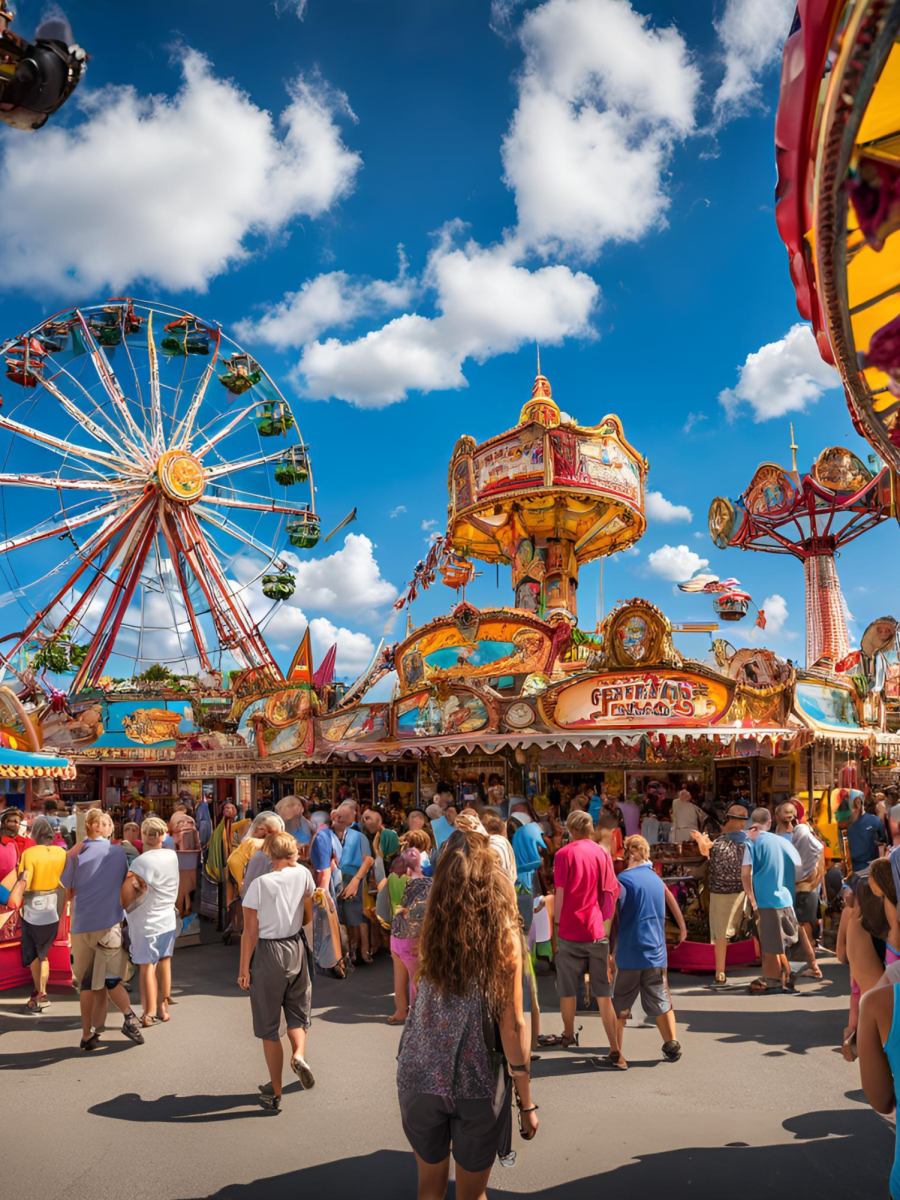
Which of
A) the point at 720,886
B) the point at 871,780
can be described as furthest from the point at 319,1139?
the point at 871,780

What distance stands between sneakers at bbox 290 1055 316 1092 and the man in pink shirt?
5.43 feet

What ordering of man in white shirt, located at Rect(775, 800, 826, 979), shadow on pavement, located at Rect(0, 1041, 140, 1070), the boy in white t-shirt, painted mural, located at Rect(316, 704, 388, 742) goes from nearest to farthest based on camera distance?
1. shadow on pavement, located at Rect(0, 1041, 140, 1070)
2. the boy in white t-shirt
3. man in white shirt, located at Rect(775, 800, 826, 979)
4. painted mural, located at Rect(316, 704, 388, 742)

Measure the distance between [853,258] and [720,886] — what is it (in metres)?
5.78

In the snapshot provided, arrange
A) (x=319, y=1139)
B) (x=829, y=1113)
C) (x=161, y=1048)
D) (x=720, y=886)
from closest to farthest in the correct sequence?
1. (x=319, y=1139)
2. (x=829, y=1113)
3. (x=161, y=1048)
4. (x=720, y=886)

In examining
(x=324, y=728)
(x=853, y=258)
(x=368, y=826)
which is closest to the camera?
(x=853, y=258)

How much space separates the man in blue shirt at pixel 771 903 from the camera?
651cm

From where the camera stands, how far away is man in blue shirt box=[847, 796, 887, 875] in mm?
7570

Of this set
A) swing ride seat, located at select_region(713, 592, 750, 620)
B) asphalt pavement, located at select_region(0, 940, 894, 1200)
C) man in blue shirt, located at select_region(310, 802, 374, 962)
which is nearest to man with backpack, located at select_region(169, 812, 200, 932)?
man in blue shirt, located at select_region(310, 802, 374, 962)

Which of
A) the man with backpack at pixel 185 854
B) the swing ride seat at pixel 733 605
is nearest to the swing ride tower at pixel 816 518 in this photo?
the swing ride seat at pixel 733 605

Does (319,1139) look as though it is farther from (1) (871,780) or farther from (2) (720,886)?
(1) (871,780)

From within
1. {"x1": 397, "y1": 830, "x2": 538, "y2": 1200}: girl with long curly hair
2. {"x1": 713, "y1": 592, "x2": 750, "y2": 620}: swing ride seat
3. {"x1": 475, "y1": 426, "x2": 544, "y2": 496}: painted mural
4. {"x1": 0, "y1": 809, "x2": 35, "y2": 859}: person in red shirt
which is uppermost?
{"x1": 475, "y1": 426, "x2": 544, "y2": 496}: painted mural

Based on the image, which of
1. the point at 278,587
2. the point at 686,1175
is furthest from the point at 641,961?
the point at 278,587

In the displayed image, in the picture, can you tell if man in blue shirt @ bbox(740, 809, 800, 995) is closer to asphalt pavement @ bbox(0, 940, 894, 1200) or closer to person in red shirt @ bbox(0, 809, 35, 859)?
asphalt pavement @ bbox(0, 940, 894, 1200)

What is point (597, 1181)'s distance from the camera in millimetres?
3480
